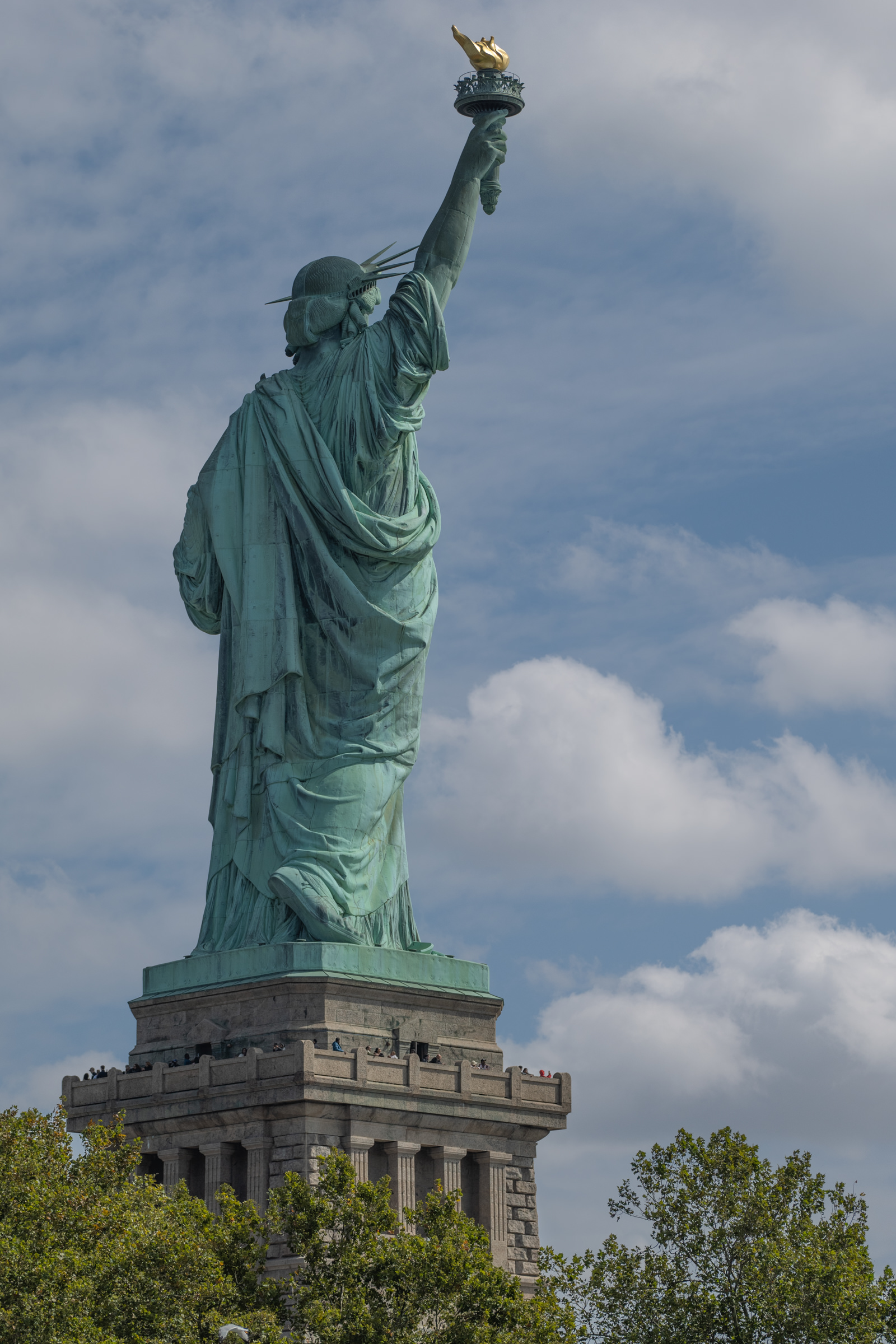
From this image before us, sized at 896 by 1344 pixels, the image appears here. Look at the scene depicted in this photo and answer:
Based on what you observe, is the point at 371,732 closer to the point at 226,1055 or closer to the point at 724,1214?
the point at 226,1055

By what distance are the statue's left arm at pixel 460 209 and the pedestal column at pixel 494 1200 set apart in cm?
1748

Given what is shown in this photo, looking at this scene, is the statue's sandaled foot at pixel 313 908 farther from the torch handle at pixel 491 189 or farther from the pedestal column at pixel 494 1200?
the torch handle at pixel 491 189

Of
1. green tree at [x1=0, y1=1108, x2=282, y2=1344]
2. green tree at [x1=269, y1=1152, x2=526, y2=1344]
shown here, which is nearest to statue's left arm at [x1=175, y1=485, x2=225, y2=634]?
green tree at [x1=0, y1=1108, x2=282, y2=1344]

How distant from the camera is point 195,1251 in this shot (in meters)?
46.6

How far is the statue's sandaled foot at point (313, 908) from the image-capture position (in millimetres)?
58375

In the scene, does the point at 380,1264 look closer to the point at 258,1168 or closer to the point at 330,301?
the point at 258,1168

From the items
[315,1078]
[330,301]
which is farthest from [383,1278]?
[330,301]

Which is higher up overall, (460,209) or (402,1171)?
(460,209)

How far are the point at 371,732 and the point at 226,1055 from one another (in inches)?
291

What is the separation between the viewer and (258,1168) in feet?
182

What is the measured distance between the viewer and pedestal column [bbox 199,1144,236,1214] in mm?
55969

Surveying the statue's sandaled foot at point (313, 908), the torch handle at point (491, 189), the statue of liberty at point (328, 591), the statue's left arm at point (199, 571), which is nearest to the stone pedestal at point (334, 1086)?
the statue's sandaled foot at point (313, 908)

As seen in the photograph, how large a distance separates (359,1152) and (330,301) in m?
18.1

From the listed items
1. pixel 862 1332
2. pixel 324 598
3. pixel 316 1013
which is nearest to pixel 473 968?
pixel 316 1013
